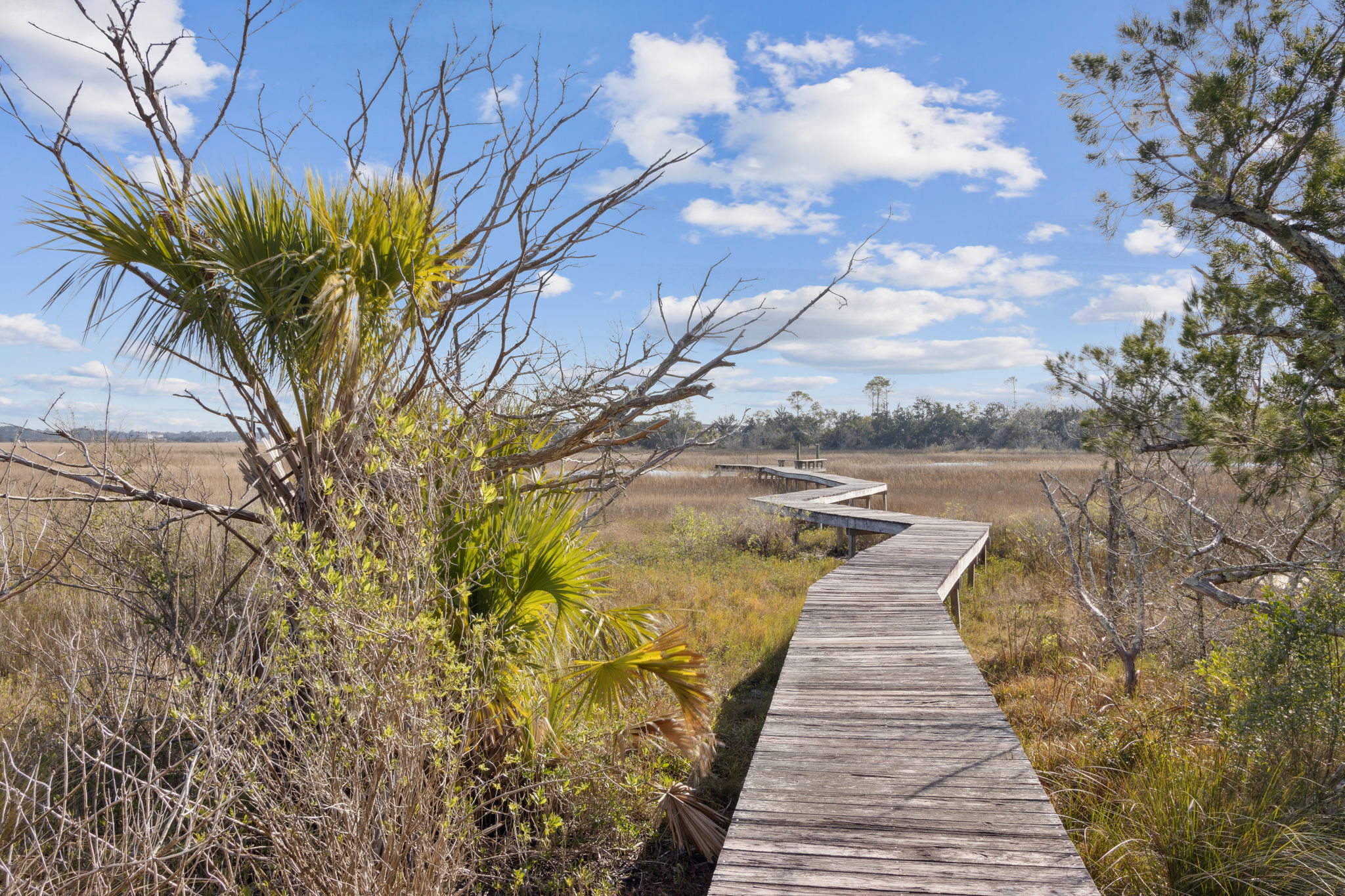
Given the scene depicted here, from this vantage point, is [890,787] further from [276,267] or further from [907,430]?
[907,430]

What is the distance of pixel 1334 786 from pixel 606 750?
11.5 ft

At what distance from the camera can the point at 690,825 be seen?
4168 mm

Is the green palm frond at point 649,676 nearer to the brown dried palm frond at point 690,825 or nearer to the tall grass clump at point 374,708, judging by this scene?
the tall grass clump at point 374,708

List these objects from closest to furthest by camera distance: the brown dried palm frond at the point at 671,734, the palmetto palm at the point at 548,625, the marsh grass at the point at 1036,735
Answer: the marsh grass at the point at 1036,735, the palmetto palm at the point at 548,625, the brown dried palm frond at the point at 671,734

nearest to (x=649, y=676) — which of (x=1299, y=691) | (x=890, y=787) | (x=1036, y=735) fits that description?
(x=890, y=787)

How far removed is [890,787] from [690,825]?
1.40 meters

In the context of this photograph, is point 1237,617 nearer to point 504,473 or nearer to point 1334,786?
point 1334,786

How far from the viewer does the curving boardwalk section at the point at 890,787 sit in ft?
8.59

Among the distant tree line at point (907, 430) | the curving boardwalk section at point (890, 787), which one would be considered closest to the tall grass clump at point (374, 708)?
the curving boardwalk section at point (890, 787)

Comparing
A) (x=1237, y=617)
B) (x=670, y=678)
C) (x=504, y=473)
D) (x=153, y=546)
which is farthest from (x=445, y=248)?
(x=1237, y=617)

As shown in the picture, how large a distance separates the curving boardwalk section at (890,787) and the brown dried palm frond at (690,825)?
722mm

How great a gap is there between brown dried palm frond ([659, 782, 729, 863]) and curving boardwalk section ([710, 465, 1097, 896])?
0.72 meters

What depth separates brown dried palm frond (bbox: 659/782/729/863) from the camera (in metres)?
4.14

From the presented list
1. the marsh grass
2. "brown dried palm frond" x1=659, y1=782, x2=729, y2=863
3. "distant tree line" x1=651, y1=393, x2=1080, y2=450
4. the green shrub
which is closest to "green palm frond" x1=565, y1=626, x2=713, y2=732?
the marsh grass
